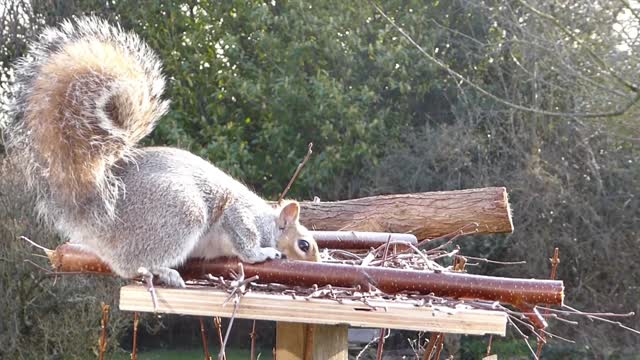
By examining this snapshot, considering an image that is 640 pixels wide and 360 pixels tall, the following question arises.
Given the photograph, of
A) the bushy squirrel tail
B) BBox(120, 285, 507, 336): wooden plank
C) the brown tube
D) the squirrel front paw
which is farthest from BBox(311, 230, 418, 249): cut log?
BBox(120, 285, 507, 336): wooden plank

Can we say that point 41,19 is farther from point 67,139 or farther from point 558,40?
point 67,139

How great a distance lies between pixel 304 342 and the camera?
167 cm

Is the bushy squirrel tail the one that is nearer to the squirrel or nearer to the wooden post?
the squirrel

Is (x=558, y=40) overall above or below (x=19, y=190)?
above

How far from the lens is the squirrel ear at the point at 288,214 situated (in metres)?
2.03

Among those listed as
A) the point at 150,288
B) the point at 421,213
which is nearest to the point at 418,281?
the point at 150,288

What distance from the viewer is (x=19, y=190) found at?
231 inches

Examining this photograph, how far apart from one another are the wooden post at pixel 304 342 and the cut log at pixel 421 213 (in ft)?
3.00

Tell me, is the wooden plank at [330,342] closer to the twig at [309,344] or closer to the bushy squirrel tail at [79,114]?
the twig at [309,344]

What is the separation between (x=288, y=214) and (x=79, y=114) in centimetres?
53

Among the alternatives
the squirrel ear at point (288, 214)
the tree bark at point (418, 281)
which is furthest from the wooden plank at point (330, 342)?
the squirrel ear at point (288, 214)

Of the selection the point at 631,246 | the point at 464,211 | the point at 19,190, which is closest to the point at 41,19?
the point at 19,190

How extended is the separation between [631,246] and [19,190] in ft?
15.1

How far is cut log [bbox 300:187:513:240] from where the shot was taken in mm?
2539
